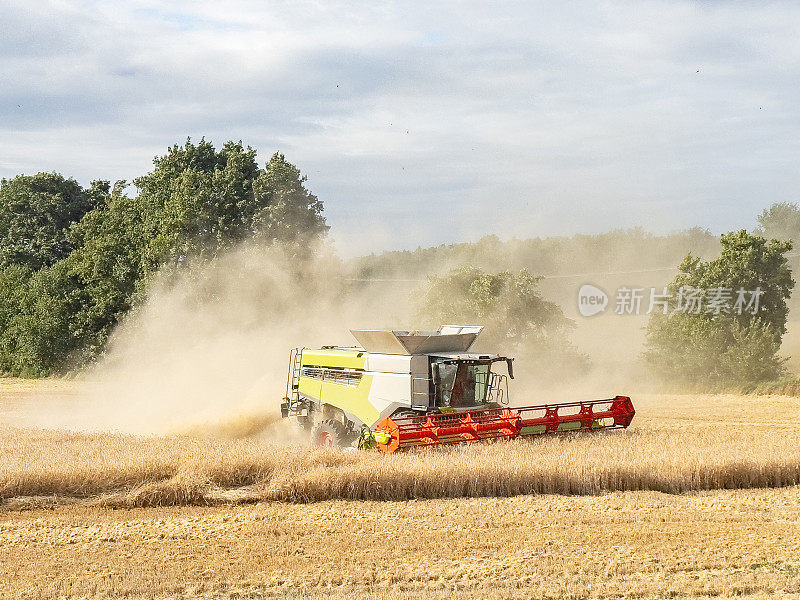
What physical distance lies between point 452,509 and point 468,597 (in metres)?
3.04

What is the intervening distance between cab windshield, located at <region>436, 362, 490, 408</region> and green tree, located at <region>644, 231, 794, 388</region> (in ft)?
51.8

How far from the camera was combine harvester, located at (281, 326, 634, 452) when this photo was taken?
42.0 feet

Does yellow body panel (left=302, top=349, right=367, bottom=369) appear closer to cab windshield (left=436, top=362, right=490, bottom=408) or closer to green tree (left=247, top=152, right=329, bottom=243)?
cab windshield (left=436, top=362, right=490, bottom=408)

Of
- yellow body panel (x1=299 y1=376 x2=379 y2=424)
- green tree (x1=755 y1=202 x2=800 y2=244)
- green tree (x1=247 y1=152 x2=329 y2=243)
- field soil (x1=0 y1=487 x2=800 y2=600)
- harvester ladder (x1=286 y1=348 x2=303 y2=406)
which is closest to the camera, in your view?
field soil (x1=0 y1=487 x2=800 y2=600)

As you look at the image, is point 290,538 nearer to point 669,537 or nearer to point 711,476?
point 669,537

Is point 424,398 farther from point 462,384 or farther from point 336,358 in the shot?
point 336,358

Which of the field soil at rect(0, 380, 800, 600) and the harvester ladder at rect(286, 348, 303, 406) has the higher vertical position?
the harvester ladder at rect(286, 348, 303, 406)

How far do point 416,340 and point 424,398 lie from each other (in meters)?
0.96

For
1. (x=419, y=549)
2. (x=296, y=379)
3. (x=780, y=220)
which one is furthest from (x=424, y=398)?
(x=780, y=220)

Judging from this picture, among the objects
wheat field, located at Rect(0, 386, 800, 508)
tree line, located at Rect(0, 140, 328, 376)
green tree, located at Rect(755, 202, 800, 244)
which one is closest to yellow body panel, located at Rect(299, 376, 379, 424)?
wheat field, located at Rect(0, 386, 800, 508)

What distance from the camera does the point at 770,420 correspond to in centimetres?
1945

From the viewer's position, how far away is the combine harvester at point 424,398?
12.8 m

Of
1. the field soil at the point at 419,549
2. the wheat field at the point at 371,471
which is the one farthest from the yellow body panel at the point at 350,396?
the field soil at the point at 419,549

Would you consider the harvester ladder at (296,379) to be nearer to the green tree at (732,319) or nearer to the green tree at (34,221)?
the green tree at (732,319)
